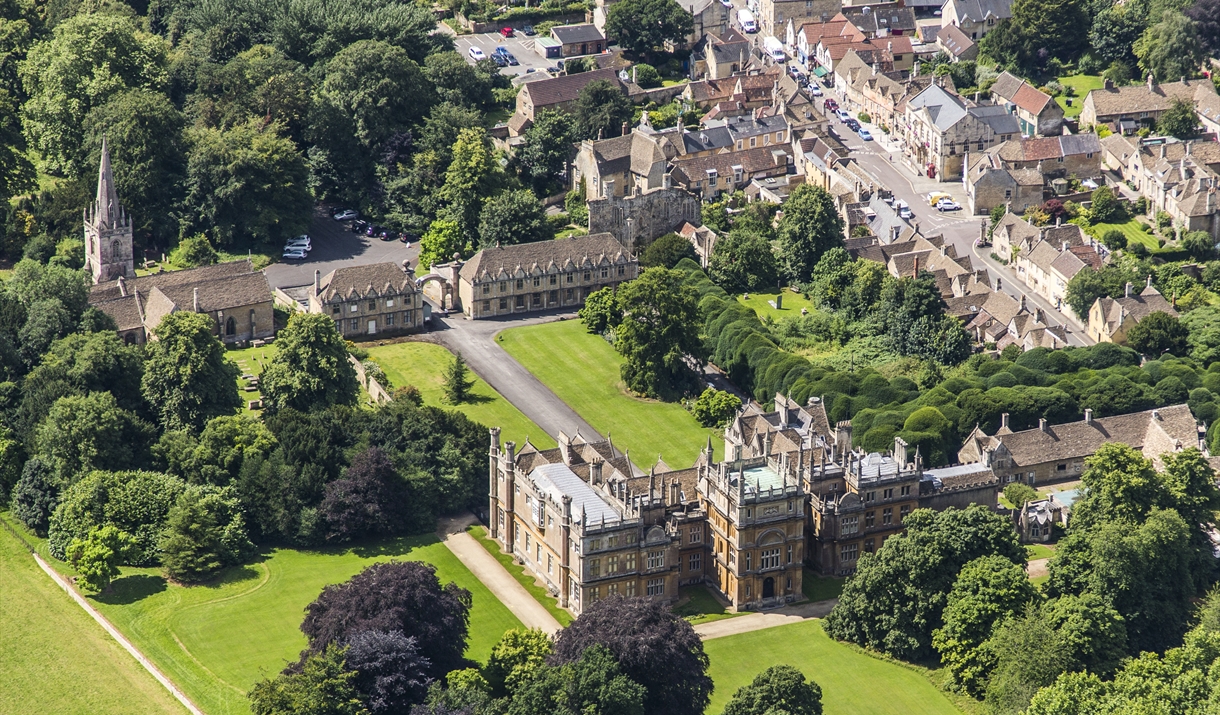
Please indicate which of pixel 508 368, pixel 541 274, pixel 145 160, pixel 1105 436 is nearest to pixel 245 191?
pixel 145 160

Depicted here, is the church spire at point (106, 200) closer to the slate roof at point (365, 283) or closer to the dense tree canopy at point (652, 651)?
the slate roof at point (365, 283)

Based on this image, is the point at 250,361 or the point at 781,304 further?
the point at 781,304

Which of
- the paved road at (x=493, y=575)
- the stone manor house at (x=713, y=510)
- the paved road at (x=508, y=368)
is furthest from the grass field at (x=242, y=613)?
the paved road at (x=508, y=368)

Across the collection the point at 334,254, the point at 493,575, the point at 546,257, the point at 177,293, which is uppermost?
the point at 177,293

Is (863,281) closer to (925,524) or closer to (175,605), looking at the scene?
(925,524)

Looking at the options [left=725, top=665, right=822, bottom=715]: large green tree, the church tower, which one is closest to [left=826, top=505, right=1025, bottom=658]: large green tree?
[left=725, top=665, right=822, bottom=715]: large green tree

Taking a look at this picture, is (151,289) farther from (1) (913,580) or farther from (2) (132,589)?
(1) (913,580)
